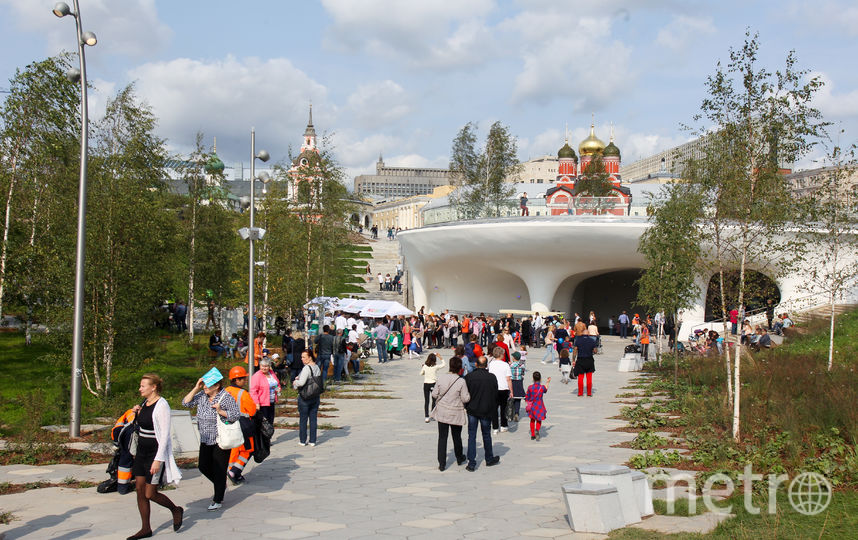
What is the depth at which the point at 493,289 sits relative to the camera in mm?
45062

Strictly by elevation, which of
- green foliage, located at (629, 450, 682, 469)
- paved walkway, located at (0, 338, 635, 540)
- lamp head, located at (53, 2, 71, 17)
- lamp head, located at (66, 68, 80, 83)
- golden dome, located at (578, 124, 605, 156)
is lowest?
paved walkway, located at (0, 338, 635, 540)

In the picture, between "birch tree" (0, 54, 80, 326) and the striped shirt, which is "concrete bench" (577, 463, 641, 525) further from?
"birch tree" (0, 54, 80, 326)

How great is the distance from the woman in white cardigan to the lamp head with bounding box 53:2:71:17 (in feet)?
22.6

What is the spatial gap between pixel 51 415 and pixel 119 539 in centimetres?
773

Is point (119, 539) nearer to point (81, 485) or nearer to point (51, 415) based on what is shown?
point (81, 485)

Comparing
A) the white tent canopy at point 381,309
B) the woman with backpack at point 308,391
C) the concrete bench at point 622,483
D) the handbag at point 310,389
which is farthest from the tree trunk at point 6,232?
the concrete bench at point 622,483

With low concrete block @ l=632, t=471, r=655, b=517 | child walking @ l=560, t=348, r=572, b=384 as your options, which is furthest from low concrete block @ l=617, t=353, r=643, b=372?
low concrete block @ l=632, t=471, r=655, b=517

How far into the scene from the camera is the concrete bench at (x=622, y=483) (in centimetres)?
680

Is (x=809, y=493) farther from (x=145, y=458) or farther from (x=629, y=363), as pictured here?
(x=629, y=363)

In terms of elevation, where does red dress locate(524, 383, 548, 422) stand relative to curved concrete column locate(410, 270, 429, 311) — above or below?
below

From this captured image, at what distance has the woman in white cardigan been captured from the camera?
6.54 meters

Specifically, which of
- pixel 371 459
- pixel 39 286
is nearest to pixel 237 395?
pixel 371 459

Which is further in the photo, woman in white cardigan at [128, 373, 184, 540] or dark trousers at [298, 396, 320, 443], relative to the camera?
dark trousers at [298, 396, 320, 443]

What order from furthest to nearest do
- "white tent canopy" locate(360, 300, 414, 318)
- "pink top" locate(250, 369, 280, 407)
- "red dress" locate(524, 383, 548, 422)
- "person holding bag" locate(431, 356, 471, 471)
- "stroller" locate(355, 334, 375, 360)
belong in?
1. "white tent canopy" locate(360, 300, 414, 318)
2. "stroller" locate(355, 334, 375, 360)
3. "red dress" locate(524, 383, 548, 422)
4. "pink top" locate(250, 369, 280, 407)
5. "person holding bag" locate(431, 356, 471, 471)
